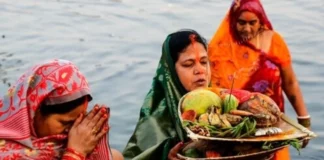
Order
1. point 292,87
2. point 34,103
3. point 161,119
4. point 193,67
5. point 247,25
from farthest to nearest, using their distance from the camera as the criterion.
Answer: point 292,87
point 247,25
point 161,119
point 193,67
point 34,103

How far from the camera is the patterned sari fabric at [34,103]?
334cm

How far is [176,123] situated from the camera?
422 centimetres

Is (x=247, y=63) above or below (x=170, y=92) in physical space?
below

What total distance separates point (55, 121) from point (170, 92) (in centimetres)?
97

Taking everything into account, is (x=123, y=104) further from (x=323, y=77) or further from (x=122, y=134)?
(x=323, y=77)

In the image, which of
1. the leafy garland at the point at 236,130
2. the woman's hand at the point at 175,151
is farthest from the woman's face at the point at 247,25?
the leafy garland at the point at 236,130

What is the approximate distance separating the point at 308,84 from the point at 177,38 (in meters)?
5.87

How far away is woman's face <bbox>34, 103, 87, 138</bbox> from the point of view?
11.1 ft

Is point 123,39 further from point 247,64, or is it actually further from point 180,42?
point 180,42

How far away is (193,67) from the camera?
412 cm

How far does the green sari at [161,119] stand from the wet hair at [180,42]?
0.03 m

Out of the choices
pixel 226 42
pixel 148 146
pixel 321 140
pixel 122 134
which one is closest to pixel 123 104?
pixel 122 134

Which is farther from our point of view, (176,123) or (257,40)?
(257,40)

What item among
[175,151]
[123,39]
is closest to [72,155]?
[175,151]
